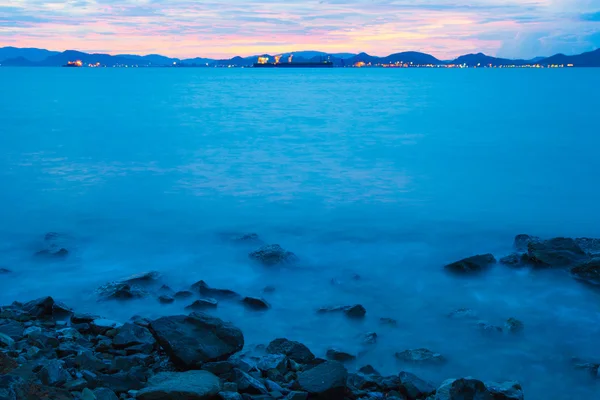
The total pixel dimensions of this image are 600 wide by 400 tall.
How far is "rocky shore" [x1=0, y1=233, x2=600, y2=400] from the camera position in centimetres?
495

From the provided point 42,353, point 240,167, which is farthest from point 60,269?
point 240,167

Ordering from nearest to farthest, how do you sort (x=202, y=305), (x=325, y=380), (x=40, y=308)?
1. (x=325, y=380)
2. (x=40, y=308)
3. (x=202, y=305)

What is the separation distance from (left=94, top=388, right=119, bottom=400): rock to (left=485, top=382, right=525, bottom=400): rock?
3345 millimetres

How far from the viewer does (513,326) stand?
A: 7.30 metres

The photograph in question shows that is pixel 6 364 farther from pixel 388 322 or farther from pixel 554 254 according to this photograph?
pixel 554 254

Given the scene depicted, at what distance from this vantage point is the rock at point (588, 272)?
8.69 meters

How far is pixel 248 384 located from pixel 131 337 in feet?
5.62

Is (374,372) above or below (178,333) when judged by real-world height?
below

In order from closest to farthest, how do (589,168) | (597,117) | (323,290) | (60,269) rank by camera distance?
(323,290), (60,269), (589,168), (597,117)

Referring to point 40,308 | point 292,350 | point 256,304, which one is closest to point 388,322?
point 292,350

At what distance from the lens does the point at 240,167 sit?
18.8 m

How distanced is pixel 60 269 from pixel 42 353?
3724 millimetres

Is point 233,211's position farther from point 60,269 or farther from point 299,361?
point 299,361

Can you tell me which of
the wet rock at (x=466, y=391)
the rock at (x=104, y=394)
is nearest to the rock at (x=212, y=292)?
the rock at (x=104, y=394)
